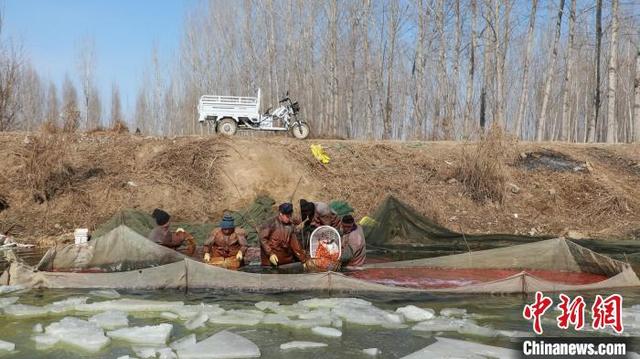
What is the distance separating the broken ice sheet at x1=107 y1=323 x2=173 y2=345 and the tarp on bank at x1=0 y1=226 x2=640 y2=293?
1915 mm

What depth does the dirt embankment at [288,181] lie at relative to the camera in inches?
600

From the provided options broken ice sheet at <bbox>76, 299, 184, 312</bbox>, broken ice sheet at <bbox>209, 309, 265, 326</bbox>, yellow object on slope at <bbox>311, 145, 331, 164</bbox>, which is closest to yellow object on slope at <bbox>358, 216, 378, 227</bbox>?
yellow object on slope at <bbox>311, 145, 331, 164</bbox>

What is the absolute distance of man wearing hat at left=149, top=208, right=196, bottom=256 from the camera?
10242 mm

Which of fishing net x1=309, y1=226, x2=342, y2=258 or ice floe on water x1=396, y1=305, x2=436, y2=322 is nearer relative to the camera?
ice floe on water x1=396, y1=305, x2=436, y2=322

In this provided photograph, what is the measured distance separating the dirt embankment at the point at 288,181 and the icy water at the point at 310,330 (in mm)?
7717

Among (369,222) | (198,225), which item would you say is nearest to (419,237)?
(369,222)

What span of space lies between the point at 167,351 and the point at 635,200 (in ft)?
50.6

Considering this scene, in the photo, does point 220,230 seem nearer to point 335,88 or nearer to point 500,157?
point 500,157

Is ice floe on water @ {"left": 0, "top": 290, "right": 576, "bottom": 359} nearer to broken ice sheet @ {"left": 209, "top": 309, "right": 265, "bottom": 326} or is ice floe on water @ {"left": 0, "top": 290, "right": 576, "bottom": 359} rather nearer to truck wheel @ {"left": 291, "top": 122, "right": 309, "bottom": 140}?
broken ice sheet @ {"left": 209, "top": 309, "right": 265, "bottom": 326}

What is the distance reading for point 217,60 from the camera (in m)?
41.1

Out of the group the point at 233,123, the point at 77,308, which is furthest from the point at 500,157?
the point at 77,308

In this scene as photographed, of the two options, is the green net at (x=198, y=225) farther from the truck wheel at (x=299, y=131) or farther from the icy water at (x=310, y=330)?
the truck wheel at (x=299, y=131)

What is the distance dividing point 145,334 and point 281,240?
12.3 feet

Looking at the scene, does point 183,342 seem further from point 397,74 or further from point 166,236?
point 397,74
